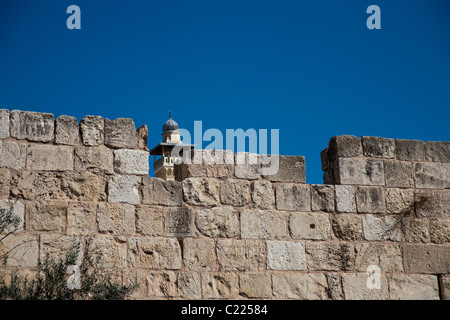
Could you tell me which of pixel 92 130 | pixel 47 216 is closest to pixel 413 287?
pixel 92 130

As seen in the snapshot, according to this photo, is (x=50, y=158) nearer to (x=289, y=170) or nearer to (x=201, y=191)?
(x=201, y=191)

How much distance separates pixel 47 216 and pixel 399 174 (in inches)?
147

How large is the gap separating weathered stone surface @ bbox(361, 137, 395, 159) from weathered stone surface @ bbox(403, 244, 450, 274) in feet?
3.33

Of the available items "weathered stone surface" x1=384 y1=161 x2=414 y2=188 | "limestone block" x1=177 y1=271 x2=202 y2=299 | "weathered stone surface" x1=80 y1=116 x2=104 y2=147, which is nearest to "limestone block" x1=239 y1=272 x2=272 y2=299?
"limestone block" x1=177 y1=271 x2=202 y2=299

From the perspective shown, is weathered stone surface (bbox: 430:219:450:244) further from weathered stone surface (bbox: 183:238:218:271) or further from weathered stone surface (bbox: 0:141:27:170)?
weathered stone surface (bbox: 0:141:27:170)

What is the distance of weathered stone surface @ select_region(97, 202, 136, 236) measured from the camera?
609cm

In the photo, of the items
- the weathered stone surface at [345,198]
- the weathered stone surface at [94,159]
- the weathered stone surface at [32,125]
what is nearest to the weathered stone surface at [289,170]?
the weathered stone surface at [345,198]

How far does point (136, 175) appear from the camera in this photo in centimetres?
632

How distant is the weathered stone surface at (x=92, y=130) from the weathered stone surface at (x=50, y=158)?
18 cm

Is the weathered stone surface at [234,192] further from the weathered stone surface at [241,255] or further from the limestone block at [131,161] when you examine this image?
the limestone block at [131,161]

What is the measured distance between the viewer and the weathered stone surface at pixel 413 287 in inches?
268

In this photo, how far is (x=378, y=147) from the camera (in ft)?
23.6
